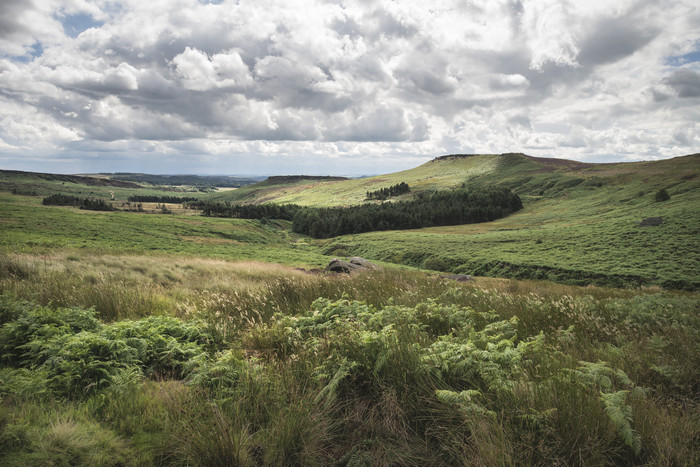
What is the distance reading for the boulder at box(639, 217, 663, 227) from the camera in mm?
60062

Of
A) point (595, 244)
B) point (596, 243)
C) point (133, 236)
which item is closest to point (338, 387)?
point (595, 244)

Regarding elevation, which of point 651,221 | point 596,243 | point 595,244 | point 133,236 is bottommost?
point 133,236

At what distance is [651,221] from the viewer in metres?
60.7

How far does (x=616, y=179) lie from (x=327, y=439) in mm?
164353

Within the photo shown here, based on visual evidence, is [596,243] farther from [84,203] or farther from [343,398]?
[84,203]

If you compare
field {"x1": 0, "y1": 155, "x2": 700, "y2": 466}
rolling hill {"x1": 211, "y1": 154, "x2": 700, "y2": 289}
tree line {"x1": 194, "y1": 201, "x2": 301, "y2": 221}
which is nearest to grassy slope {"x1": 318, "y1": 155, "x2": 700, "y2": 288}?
rolling hill {"x1": 211, "y1": 154, "x2": 700, "y2": 289}

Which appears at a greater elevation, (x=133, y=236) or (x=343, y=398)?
(x=343, y=398)

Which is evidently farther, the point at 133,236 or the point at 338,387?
the point at 133,236

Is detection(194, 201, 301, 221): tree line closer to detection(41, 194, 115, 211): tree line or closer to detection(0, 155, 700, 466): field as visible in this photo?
detection(41, 194, 115, 211): tree line

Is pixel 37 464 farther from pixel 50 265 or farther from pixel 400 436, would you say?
pixel 50 265

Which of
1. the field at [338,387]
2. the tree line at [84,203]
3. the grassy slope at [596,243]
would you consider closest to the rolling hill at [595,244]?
the grassy slope at [596,243]

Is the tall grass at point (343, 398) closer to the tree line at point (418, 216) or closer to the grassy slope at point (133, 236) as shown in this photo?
the grassy slope at point (133, 236)

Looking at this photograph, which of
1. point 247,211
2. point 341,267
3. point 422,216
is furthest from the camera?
point 247,211

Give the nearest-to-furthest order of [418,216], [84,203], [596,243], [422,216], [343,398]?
[343,398], [596,243], [422,216], [418,216], [84,203]
